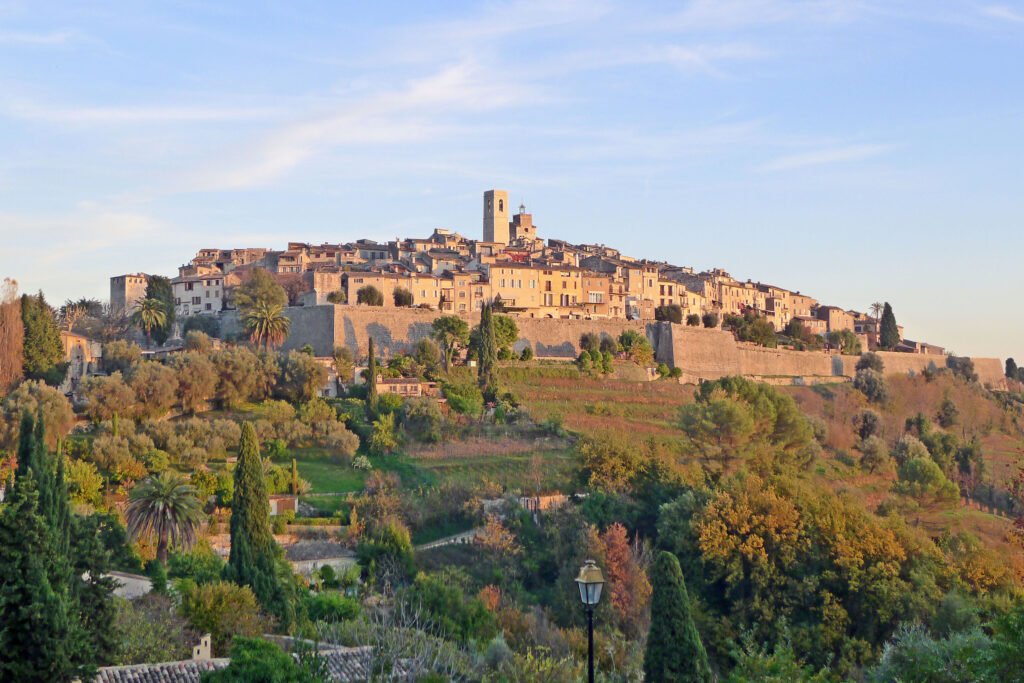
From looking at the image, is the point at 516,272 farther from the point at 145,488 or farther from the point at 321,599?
the point at 321,599

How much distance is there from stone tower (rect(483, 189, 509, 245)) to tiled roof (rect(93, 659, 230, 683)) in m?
75.3

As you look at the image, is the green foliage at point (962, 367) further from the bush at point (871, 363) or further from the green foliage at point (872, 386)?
the green foliage at point (872, 386)

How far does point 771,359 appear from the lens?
7338 centimetres

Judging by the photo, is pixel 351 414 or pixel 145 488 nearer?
pixel 145 488

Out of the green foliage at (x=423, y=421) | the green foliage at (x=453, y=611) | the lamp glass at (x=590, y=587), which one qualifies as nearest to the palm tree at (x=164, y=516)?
the green foliage at (x=453, y=611)

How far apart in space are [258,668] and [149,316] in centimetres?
4088

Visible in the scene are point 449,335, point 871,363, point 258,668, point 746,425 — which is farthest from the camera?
point 871,363

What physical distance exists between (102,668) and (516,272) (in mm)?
51835

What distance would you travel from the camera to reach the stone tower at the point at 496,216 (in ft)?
305

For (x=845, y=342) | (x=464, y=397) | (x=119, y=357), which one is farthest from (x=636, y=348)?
(x=119, y=357)

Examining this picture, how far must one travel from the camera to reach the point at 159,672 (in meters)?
17.9

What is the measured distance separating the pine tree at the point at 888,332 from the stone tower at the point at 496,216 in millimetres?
27541

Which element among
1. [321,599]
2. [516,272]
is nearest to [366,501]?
[321,599]

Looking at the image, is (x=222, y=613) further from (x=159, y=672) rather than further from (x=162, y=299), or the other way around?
(x=162, y=299)
